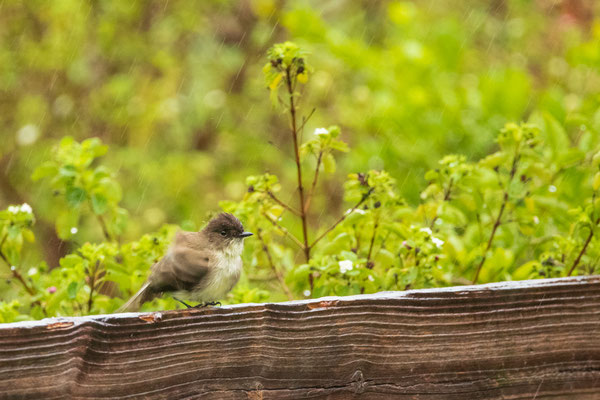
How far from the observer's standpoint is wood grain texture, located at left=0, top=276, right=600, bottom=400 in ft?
4.50

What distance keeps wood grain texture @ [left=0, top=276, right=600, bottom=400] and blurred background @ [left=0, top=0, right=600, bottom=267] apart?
11.2 feet

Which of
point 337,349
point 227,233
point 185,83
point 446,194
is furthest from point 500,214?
point 185,83

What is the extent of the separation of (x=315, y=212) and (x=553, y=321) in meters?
5.20

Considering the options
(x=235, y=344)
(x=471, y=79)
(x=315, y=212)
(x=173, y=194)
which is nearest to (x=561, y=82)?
(x=471, y=79)

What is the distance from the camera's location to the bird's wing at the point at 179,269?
7.36 feet

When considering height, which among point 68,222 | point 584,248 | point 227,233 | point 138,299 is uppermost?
point 68,222

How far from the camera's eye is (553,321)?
165 centimetres

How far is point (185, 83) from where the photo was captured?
687cm

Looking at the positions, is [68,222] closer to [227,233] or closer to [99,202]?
[99,202]

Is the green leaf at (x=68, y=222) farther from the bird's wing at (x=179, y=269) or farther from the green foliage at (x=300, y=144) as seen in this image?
the bird's wing at (x=179, y=269)

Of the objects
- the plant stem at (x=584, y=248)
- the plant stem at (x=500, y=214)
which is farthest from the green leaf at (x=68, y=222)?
the plant stem at (x=584, y=248)

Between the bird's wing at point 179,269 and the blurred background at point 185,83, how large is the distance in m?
2.77

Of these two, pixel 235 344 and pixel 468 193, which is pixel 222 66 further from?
pixel 235 344

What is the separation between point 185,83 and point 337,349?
5.61m
